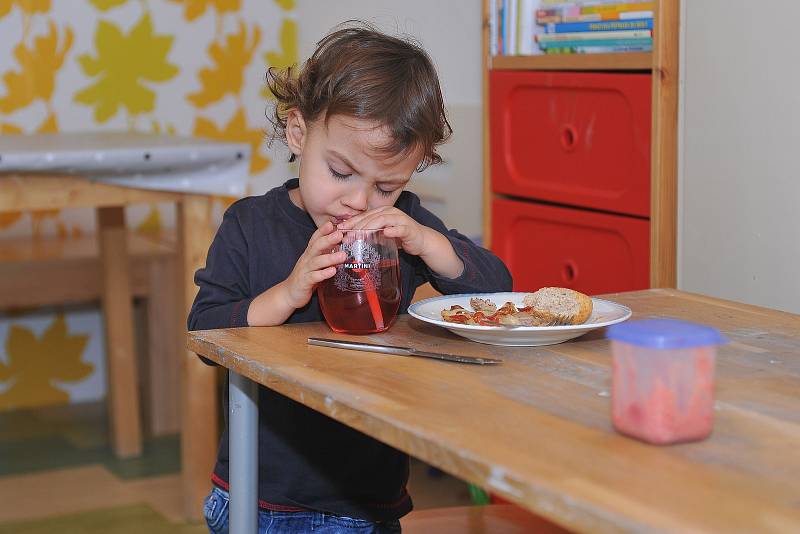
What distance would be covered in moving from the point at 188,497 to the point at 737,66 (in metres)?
1.46

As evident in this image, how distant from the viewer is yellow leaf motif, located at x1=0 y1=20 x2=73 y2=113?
327cm

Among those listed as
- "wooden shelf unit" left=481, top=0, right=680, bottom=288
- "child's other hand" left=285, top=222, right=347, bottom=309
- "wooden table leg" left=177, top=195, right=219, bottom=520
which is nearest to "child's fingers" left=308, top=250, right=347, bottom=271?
"child's other hand" left=285, top=222, right=347, bottom=309

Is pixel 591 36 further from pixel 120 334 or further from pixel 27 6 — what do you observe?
pixel 27 6

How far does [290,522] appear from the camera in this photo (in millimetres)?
1282

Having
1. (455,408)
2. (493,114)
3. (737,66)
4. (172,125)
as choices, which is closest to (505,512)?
(455,408)

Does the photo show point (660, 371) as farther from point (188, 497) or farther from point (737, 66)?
point (188, 497)

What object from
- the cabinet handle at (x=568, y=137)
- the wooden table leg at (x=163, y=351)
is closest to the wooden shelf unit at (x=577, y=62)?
the cabinet handle at (x=568, y=137)

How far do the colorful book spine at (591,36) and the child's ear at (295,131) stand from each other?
2.79 ft

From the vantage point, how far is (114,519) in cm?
245

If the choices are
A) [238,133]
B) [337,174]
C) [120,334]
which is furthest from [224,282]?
[238,133]

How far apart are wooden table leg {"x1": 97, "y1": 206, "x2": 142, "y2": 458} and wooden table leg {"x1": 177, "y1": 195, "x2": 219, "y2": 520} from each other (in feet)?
1.60

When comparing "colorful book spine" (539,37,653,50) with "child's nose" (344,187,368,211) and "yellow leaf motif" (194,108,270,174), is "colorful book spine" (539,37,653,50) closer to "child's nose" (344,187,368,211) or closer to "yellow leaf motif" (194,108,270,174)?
"child's nose" (344,187,368,211)

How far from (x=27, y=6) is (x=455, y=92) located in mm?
1339

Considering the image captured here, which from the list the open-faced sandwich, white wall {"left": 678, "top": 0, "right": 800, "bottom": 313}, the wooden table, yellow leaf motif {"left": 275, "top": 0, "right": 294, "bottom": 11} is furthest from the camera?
yellow leaf motif {"left": 275, "top": 0, "right": 294, "bottom": 11}
